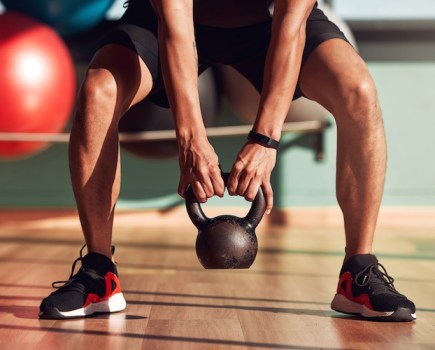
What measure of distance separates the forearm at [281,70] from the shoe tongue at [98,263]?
19.6 inches

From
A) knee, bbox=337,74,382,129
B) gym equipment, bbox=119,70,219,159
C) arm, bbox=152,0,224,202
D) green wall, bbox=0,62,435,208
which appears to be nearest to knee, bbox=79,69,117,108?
arm, bbox=152,0,224,202

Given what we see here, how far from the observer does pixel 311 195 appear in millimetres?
4391

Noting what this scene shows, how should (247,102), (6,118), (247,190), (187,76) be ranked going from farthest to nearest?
(247,102) < (6,118) < (187,76) < (247,190)

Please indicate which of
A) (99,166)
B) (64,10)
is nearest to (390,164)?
(64,10)

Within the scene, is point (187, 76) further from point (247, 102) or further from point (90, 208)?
point (247, 102)

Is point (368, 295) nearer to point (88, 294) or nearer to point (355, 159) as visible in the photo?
point (355, 159)

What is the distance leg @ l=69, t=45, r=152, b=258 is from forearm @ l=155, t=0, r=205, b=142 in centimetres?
12

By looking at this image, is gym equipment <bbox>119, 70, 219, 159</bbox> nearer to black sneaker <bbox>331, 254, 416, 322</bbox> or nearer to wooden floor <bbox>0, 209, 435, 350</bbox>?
wooden floor <bbox>0, 209, 435, 350</bbox>

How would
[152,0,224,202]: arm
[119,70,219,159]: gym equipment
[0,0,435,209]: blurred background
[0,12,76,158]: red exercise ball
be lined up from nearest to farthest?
[152,0,224,202]: arm < [0,12,76,158]: red exercise ball < [119,70,219,159]: gym equipment < [0,0,435,209]: blurred background

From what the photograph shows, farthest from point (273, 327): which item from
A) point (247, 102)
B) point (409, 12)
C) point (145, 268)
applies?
point (409, 12)

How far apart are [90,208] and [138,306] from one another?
27 cm

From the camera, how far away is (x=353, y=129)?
1.76 meters

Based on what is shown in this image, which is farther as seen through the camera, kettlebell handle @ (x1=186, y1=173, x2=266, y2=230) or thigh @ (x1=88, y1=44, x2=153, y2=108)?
thigh @ (x1=88, y1=44, x2=153, y2=108)

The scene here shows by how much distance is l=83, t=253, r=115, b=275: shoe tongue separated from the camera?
1.82 meters
